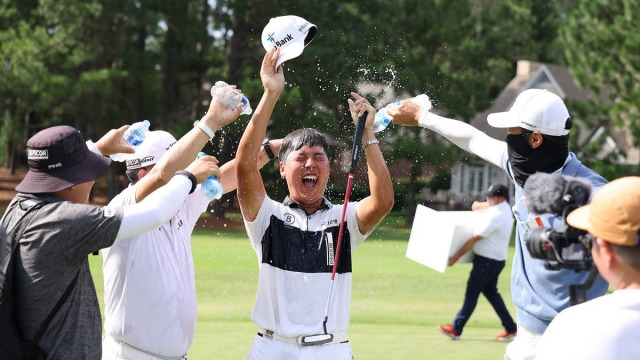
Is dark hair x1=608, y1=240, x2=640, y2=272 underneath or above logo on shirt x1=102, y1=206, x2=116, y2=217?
above

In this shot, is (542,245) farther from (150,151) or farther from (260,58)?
(260,58)

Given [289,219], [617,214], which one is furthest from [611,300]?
[289,219]

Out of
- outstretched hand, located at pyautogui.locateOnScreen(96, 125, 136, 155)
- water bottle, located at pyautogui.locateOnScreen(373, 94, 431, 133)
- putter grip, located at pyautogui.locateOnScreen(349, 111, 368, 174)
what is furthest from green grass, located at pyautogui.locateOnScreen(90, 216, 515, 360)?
putter grip, located at pyautogui.locateOnScreen(349, 111, 368, 174)

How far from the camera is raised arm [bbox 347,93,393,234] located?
520 centimetres

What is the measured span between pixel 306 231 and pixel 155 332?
0.97 meters

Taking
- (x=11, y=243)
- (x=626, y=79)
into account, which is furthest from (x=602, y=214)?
(x=626, y=79)

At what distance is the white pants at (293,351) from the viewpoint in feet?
16.4

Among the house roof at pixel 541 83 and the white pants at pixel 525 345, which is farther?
the house roof at pixel 541 83

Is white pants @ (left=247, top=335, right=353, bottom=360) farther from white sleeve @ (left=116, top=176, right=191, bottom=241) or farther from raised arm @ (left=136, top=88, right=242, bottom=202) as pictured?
white sleeve @ (left=116, top=176, right=191, bottom=241)

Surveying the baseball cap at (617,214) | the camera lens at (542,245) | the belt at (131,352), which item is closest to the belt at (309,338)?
the belt at (131,352)

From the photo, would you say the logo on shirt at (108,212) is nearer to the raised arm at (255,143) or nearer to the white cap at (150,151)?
the raised arm at (255,143)

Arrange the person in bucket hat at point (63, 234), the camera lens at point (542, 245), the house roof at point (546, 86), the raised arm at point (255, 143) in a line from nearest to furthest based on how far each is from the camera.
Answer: the camera lens at point (542, 245) < the person in bucket hat at point (63, 234) < the raised arm at point (255, 143) < the house roof at point (546, 86)

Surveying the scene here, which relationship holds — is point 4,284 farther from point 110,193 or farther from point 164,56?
point 164,56

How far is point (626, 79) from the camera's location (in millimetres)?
30094
